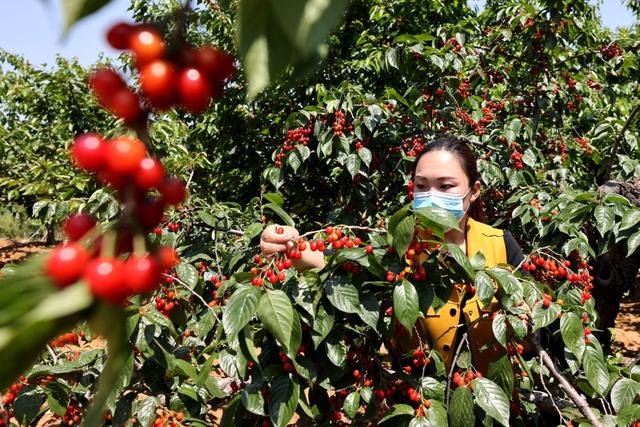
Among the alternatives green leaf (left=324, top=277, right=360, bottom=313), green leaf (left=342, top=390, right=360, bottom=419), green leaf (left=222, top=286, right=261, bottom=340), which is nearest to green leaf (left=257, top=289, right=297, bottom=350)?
green leaf (left=222, top=286, right=261, bottom=340)

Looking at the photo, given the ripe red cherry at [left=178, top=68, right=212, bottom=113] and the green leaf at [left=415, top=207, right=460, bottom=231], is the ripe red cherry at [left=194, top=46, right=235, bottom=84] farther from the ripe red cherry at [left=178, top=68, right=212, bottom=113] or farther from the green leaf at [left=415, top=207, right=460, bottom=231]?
the green leaf at [left=415, top=207, right=460, bottom=231]

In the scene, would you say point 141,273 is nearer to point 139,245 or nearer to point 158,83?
point 139,245

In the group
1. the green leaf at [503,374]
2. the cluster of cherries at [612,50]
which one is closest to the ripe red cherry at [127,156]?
the green leaf at [503,374]

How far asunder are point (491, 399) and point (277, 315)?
0.73m

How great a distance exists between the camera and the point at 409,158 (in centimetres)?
342

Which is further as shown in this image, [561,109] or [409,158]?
[561,109]

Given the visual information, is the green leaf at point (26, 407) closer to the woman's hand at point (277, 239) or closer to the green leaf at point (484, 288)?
the woman's hand at point (277, 239)

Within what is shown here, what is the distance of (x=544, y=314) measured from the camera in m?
1.54

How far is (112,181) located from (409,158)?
10.3ft

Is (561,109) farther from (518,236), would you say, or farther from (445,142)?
(445,142)

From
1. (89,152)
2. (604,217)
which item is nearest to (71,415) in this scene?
(89,152)

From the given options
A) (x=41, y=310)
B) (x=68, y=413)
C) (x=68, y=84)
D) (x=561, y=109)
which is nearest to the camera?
(x=41, y=310)

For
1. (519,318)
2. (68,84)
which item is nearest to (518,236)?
(519,318)

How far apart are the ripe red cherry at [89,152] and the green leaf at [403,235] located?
1.03 meters
